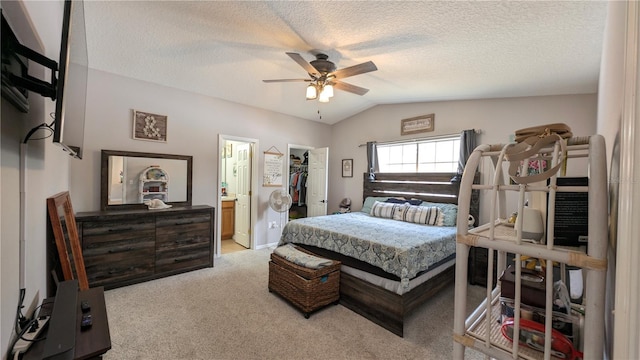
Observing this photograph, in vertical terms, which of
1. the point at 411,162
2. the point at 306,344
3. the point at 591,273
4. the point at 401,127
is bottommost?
the point at 306,344

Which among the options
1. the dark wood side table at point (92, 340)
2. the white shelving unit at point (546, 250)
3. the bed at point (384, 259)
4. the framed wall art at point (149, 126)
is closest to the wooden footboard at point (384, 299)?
the bed at point (384, 259)

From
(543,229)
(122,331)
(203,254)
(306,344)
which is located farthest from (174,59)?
(543,229)

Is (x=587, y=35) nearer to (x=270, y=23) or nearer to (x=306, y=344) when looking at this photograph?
(x=270, y=23)

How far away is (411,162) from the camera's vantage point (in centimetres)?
445

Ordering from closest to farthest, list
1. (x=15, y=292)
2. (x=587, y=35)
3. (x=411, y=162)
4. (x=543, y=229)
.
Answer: (x=543, y=229), (x=15, y=292), (x=587, y=35), (x=411, y=162)

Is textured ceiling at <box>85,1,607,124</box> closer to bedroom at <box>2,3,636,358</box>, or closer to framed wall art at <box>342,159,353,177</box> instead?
bedroom at <box>2,3,636,358</box>

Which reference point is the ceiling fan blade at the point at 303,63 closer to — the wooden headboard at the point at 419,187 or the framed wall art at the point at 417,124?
the framed wall art at the point at 417,124

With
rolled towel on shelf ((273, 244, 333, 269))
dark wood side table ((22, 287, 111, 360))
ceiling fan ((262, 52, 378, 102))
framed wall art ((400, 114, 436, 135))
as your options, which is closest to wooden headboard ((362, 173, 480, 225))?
framed wall art ((400, 114, 436, 135))

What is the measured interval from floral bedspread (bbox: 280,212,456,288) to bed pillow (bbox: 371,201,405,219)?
1.55ft

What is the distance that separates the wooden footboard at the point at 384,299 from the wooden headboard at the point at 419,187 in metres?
1.40

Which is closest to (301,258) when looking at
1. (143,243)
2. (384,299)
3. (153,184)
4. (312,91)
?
(384,299)

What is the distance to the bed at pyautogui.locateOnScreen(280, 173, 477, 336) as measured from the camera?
2252 millimetres

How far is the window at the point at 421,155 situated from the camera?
13.1 feet

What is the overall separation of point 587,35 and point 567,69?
0.69 metres
